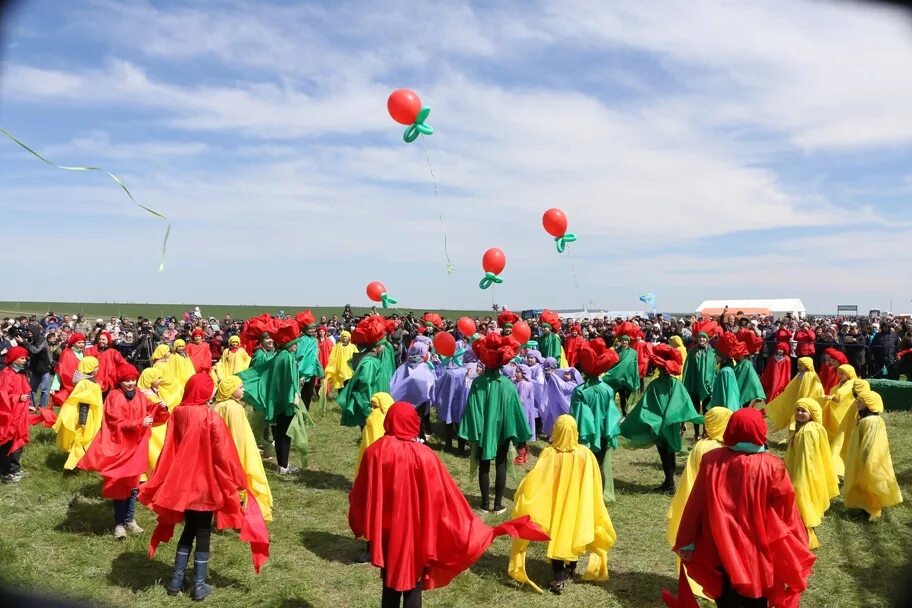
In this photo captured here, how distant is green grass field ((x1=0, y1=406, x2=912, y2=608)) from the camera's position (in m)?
6.58

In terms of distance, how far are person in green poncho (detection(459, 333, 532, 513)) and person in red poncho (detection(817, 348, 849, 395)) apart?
6.31 meters

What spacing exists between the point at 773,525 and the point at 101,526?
6.93m

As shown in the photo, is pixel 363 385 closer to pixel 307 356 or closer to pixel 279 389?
pixel 279 389

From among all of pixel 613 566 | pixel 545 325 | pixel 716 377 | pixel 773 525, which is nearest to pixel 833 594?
pixel 613 566

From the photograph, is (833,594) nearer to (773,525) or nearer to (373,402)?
(773,525)

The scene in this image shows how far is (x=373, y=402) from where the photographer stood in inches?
294

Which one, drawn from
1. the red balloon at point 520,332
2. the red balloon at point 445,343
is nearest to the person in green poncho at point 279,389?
the red balloon at point 445,343

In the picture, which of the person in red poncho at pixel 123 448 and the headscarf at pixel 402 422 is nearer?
the headscarf at pixel 402 422

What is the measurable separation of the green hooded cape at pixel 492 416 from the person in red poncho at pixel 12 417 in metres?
5.79

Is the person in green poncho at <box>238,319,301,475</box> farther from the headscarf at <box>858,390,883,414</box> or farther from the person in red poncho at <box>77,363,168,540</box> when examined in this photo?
the headscarf at <box>858,390,883,414</box>

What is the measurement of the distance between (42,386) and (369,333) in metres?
8.82

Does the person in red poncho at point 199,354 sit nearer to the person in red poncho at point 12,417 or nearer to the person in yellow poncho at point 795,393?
the person in red poncho at point 12,417

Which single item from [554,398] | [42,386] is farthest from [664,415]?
[42,386]

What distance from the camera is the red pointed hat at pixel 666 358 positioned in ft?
32.8
